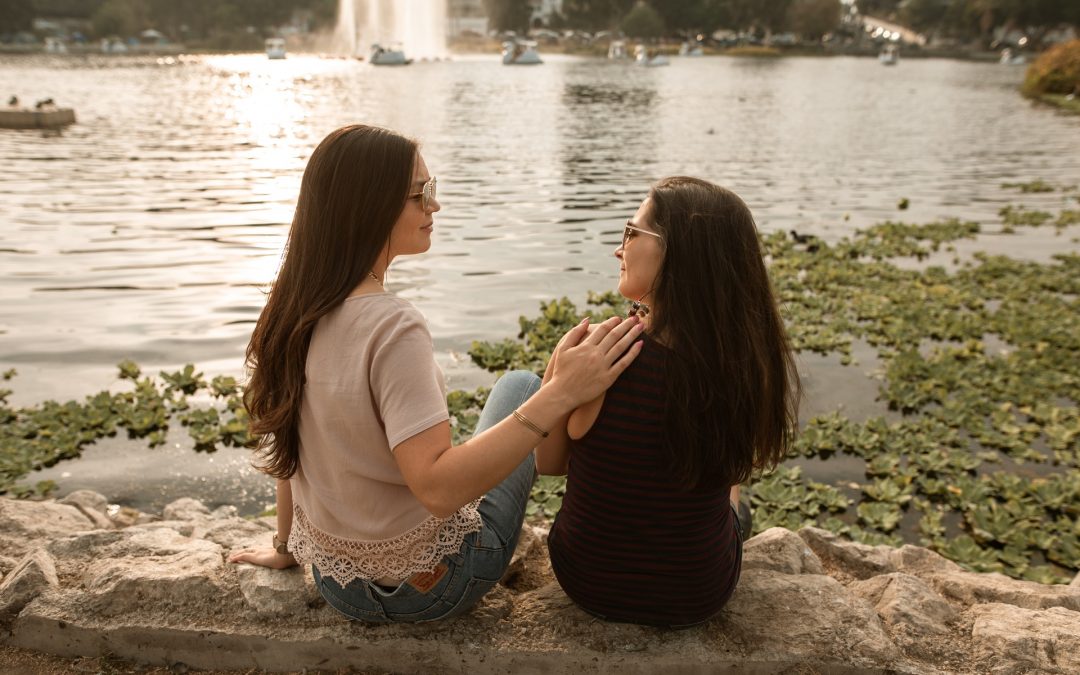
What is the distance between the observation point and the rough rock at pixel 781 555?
3928 mm

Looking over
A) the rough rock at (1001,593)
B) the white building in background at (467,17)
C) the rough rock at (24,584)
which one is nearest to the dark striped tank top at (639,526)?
the rough rock at (1001,593)

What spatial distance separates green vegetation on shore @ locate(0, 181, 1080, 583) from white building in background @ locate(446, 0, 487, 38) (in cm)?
15987

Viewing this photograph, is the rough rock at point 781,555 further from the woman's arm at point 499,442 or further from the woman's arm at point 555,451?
the woman's arm at point 499,442

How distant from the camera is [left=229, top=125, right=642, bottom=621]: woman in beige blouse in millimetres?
2561

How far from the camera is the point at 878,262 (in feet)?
40.0

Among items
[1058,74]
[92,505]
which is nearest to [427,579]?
[92,505]

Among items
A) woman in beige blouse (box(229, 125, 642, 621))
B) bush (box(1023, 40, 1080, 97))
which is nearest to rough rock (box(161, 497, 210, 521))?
woman in beige blouse (box(229, 125, 642, 621))

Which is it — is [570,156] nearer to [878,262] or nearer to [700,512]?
[878,262]

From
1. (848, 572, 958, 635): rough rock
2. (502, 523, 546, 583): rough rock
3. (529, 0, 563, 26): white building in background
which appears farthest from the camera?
(529, 0, 563, 26): white building in background

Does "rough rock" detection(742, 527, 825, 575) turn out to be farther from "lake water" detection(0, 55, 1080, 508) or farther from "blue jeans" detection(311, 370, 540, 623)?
"lake water" detection(0, 55, 1080, 508)

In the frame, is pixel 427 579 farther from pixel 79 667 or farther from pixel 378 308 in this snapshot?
pixel 79 667

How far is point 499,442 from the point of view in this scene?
8.43 ft

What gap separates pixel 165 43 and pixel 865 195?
126321 mm

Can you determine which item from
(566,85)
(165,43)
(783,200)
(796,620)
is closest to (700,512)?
(796,620)
